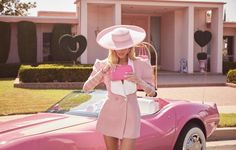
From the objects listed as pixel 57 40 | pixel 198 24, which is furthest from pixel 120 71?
pixel 198 24

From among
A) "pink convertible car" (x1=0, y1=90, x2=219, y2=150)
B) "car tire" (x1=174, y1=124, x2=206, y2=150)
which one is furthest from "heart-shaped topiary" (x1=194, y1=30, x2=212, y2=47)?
"car tire" (x1=174, y1=124, x2=206, y2=150)

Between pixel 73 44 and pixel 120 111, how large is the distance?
18421 mm

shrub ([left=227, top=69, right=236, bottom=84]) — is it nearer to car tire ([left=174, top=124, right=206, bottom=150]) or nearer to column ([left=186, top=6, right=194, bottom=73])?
column ([left=186, top=6, right=194, bottom=73])

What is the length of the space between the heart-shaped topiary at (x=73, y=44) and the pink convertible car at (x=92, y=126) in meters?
15.9

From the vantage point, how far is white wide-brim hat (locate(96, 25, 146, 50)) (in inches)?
161

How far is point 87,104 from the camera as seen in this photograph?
527 centimetres

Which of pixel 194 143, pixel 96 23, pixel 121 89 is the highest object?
pixel 96 23

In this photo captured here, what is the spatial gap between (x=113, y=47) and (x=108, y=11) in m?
22.9

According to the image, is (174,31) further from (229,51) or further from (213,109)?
(213,109)

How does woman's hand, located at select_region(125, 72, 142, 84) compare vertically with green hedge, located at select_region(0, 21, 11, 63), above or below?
below

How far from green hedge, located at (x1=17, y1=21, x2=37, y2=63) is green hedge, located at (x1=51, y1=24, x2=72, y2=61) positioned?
1.12 metres

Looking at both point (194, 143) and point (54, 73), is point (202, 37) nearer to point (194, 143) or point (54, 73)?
point (54, 73)

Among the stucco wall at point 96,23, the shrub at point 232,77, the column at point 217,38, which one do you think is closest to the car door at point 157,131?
the shrub at point 232,77

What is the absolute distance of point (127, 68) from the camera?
408cm
